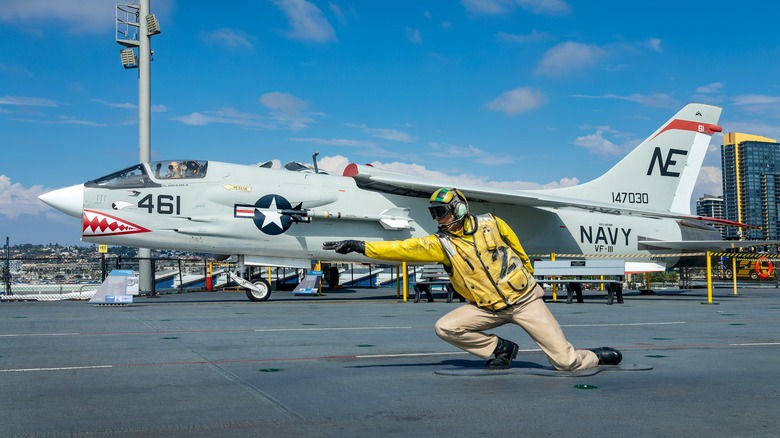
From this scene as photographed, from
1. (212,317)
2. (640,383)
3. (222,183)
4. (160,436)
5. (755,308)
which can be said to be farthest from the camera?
(222,183)

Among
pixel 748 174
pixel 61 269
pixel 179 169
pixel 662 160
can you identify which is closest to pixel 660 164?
pixel 662 160

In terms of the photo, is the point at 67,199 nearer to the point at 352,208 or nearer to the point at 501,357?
the point at 352,208

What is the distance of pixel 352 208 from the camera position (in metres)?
18.5

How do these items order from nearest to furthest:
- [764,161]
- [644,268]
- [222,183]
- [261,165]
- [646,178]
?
[222,183] → [261,165] → [644,268] → [646,178] → [764,161]

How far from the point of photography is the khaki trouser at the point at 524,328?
561 cm

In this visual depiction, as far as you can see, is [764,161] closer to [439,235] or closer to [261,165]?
[261,165]

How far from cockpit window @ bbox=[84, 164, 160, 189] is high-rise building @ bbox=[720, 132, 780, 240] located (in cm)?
12461

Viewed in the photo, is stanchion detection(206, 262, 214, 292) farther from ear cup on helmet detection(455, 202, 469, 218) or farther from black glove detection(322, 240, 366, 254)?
ear cup on helmet detection(455, 202, 469, 218)

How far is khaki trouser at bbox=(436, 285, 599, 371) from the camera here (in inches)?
221

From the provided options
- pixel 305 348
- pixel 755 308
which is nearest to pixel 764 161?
pixel 755 308

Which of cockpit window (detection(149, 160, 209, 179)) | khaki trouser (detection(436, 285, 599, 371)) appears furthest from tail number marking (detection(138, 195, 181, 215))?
khaki trouser (detection(436, 285, 599, 371))

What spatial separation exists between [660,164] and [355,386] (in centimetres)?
2025

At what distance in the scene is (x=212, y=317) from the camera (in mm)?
12039

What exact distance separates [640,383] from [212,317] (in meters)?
8.34
